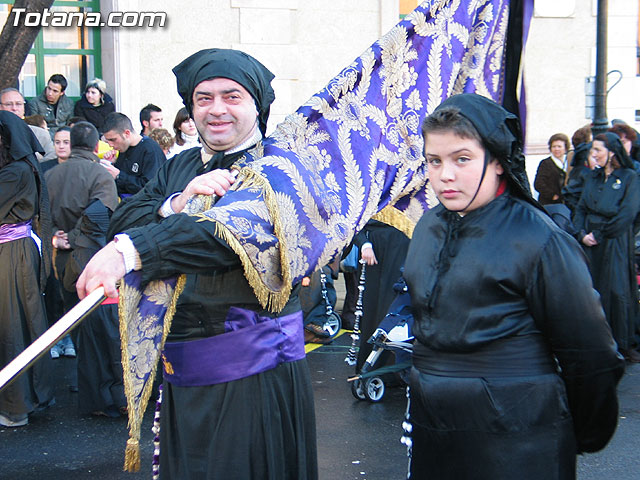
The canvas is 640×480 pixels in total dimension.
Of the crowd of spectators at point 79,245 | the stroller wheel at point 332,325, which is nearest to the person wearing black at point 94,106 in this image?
the crowd of spectators at point 79,245

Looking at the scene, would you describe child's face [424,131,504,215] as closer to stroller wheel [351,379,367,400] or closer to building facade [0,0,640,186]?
stroller wheel [351,379,367,400]

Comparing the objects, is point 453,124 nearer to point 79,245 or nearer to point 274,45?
Answer: point 79,245

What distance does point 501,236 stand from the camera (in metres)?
2.75

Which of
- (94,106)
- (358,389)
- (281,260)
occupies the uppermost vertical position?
(94,106)

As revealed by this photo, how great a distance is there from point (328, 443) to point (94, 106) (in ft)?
22.8

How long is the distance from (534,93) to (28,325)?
1087cm

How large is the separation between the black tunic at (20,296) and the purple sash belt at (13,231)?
0.10 feet

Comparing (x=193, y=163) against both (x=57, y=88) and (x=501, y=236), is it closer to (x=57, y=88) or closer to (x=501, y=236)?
(x=501, y=236)

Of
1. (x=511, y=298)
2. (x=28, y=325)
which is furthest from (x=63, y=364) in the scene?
(x=511, y=298)

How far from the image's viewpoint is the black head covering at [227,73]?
3088 mm

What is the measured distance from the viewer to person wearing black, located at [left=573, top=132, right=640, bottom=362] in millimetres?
7883

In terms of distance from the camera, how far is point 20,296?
6246mm
